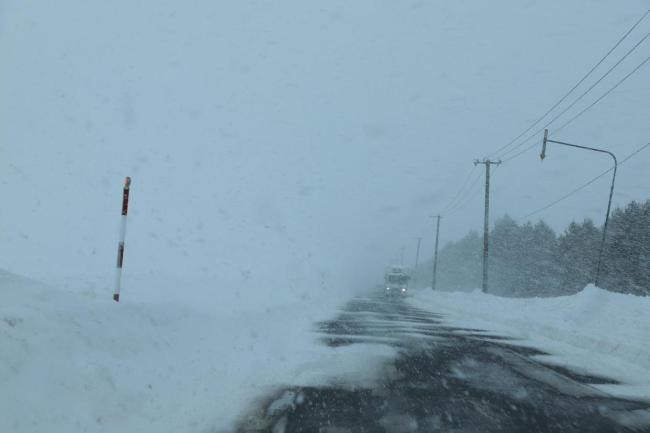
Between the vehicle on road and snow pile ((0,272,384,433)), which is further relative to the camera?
the vehicle on road

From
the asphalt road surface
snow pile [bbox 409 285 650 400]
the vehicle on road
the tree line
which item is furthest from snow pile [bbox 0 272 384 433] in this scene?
the tree line

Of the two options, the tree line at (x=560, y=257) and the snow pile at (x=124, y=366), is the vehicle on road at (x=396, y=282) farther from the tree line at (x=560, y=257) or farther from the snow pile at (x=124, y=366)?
the snow pile at (x=124, y=366)

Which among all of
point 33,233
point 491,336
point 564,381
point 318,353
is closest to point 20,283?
point 318,353

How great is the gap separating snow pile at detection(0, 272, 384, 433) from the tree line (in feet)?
218

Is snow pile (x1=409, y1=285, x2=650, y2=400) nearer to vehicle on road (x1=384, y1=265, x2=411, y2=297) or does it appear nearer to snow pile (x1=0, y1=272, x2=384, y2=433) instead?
snow pile (x1=0, y1=272, x2=384, y2=433)

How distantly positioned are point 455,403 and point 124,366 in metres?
3.77

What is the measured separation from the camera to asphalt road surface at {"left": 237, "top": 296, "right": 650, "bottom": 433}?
543 centimetres

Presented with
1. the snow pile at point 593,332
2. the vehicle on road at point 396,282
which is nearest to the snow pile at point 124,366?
the snow pile at point 593,332

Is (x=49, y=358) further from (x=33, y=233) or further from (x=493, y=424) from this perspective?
(x=33, y=233)

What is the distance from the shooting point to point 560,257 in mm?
88125

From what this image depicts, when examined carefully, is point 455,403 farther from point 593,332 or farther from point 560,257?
point 560,257

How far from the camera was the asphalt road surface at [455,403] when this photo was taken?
5430 mm

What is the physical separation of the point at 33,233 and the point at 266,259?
11774 mm

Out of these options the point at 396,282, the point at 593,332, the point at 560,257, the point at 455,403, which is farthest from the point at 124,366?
the point at 560,257
